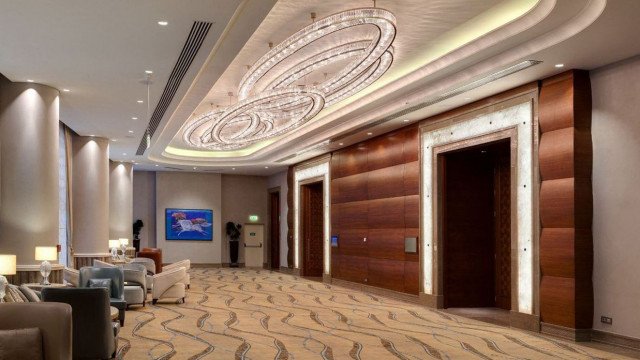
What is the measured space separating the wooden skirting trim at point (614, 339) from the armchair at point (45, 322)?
19.2 feet

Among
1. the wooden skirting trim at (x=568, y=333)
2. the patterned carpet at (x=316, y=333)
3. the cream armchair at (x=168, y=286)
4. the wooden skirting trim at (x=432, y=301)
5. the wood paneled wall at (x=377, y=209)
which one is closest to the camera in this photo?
the patterned carpet at (x=316, y=333)

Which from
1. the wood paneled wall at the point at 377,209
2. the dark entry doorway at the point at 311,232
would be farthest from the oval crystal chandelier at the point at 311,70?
the dark entry doorway at the point at 311,232

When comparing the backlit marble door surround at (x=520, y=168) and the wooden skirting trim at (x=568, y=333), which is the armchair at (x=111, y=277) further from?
the wooden skirting trim at (x=568, y=333)

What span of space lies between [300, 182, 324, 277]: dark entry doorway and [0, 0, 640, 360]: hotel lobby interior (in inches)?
161

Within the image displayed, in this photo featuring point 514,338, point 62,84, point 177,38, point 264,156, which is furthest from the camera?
point 264,156

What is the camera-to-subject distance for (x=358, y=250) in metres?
14.9

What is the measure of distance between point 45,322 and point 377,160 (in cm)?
981

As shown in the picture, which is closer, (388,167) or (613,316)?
(613,316)

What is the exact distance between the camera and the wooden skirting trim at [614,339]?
24.8ft

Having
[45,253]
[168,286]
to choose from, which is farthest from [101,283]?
[168,286]

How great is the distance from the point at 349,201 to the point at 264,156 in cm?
406

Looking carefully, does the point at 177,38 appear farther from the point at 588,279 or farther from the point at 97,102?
the point at 588,279

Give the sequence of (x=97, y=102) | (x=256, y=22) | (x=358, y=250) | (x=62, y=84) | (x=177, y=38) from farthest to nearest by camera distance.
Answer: (x=358, y=250) < (x=97, y=102) < (x=62, y=84) < (x=177, y=38) < (x=256, y=22)

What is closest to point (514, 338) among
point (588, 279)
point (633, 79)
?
point (588, 279)
